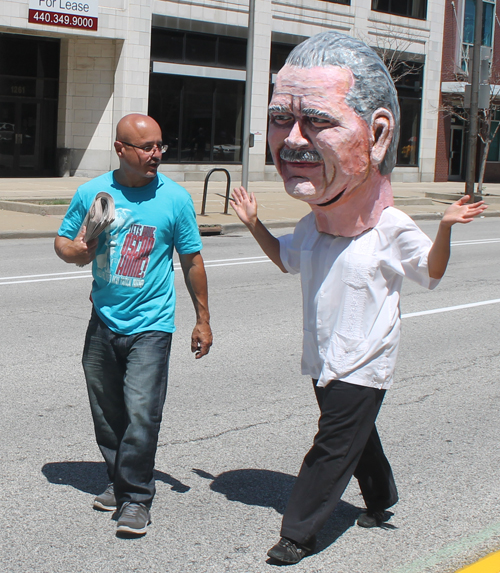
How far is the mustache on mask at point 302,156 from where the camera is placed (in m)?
3.47

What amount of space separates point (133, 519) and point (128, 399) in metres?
0.55

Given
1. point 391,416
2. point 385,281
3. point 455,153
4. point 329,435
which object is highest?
point 455,153

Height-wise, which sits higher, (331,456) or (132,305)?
(132,305)

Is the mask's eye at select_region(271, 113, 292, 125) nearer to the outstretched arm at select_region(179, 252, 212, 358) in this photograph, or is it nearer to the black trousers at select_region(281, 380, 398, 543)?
the outstretched arm at select_region(179, 252, 212, 358)

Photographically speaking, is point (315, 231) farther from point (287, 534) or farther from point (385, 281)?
point (287, 534)

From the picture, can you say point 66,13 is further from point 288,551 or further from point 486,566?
point 486,566

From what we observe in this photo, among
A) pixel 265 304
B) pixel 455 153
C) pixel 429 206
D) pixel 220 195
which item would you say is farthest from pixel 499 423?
pixel 455 153

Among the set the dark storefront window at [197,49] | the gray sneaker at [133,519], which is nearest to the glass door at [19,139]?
the dark storefront window at [197,49]

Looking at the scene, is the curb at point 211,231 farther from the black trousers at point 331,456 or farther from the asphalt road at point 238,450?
the black trousers at point 331,456

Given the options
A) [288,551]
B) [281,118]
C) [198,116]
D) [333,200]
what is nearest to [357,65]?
[281,118]

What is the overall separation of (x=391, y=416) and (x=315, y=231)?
2357 mm

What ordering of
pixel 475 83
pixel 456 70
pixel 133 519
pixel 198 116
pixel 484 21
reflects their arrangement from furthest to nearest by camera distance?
pixel 484 21
pixel 456 70
pixel 198 116
pixel 475 83
pixel 133 519

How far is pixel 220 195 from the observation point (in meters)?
22.8

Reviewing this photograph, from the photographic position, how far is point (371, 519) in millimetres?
4016
